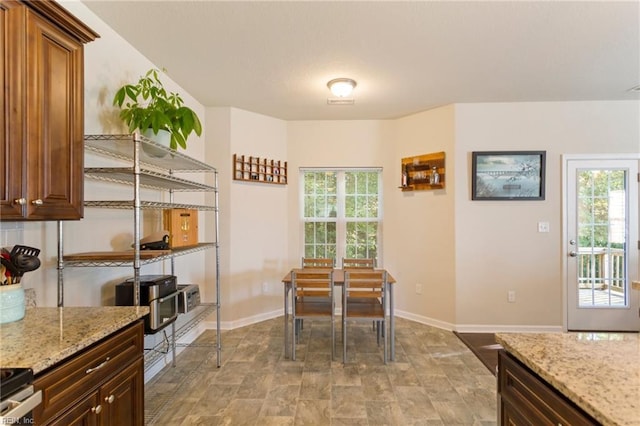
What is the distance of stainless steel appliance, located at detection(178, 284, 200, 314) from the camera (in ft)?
7.23

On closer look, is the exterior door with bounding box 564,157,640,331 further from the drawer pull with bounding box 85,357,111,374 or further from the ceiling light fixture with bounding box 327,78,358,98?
the drawer pull with bounding box 85,357,111,374

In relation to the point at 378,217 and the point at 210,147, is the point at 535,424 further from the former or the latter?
the point at 210,147

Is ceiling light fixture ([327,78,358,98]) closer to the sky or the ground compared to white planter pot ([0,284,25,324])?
closer to the sky

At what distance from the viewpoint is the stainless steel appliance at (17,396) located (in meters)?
0.80

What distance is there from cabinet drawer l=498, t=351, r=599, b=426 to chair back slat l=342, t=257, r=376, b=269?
2.25m

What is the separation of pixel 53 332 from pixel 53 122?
887mm

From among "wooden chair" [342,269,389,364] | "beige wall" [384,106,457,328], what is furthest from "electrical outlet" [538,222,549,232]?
"wooden chair" [342,269,389,364]

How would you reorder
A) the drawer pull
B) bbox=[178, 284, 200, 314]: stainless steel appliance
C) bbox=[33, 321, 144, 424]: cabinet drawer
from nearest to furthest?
bbox=[33, 321, 144, 424]: cabinet drawer
the drawer pull
bbox=[178, 284, 200, 314]: stainless steel appliance

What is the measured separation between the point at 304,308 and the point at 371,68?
7.37 feet

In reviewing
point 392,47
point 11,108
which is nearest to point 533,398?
point 11,108

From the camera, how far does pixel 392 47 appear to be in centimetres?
228

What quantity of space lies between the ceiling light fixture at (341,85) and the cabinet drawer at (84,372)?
242 cm

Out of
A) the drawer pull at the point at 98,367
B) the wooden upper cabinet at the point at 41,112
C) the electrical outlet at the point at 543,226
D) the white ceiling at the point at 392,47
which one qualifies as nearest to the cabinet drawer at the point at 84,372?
the drawer pull at the point at 98,367

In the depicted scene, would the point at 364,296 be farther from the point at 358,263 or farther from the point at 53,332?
the point at 53,332
